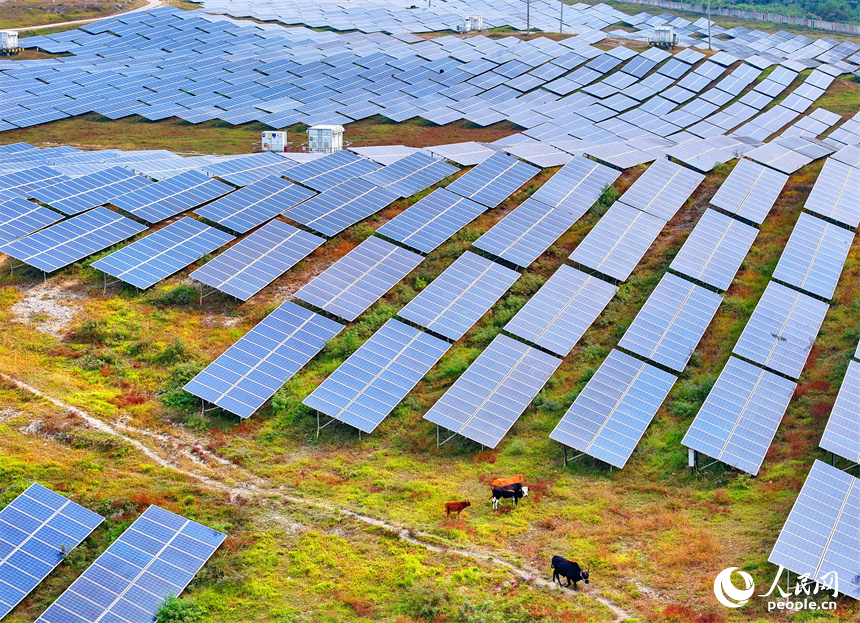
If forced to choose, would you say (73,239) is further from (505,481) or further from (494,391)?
(505,481)

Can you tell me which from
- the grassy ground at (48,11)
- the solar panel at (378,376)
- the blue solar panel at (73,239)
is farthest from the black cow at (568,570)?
the grassy ground at (48,11)

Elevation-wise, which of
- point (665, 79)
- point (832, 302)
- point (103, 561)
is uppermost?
point (103, 561)

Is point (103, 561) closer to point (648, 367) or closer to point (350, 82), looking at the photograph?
point (648, 367)

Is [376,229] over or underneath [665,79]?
over

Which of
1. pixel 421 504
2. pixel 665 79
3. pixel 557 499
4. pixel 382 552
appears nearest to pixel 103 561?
pixel 382 552

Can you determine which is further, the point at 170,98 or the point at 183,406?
the point at 170,98

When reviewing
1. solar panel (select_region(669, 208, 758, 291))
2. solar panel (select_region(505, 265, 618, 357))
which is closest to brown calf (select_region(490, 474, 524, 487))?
solar panel (select_region(505, 265, 618, 357))

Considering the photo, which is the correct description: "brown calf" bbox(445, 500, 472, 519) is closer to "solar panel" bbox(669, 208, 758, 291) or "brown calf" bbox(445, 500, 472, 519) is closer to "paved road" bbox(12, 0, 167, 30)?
"solar panel" bbox(669, 208, 758, 291)
